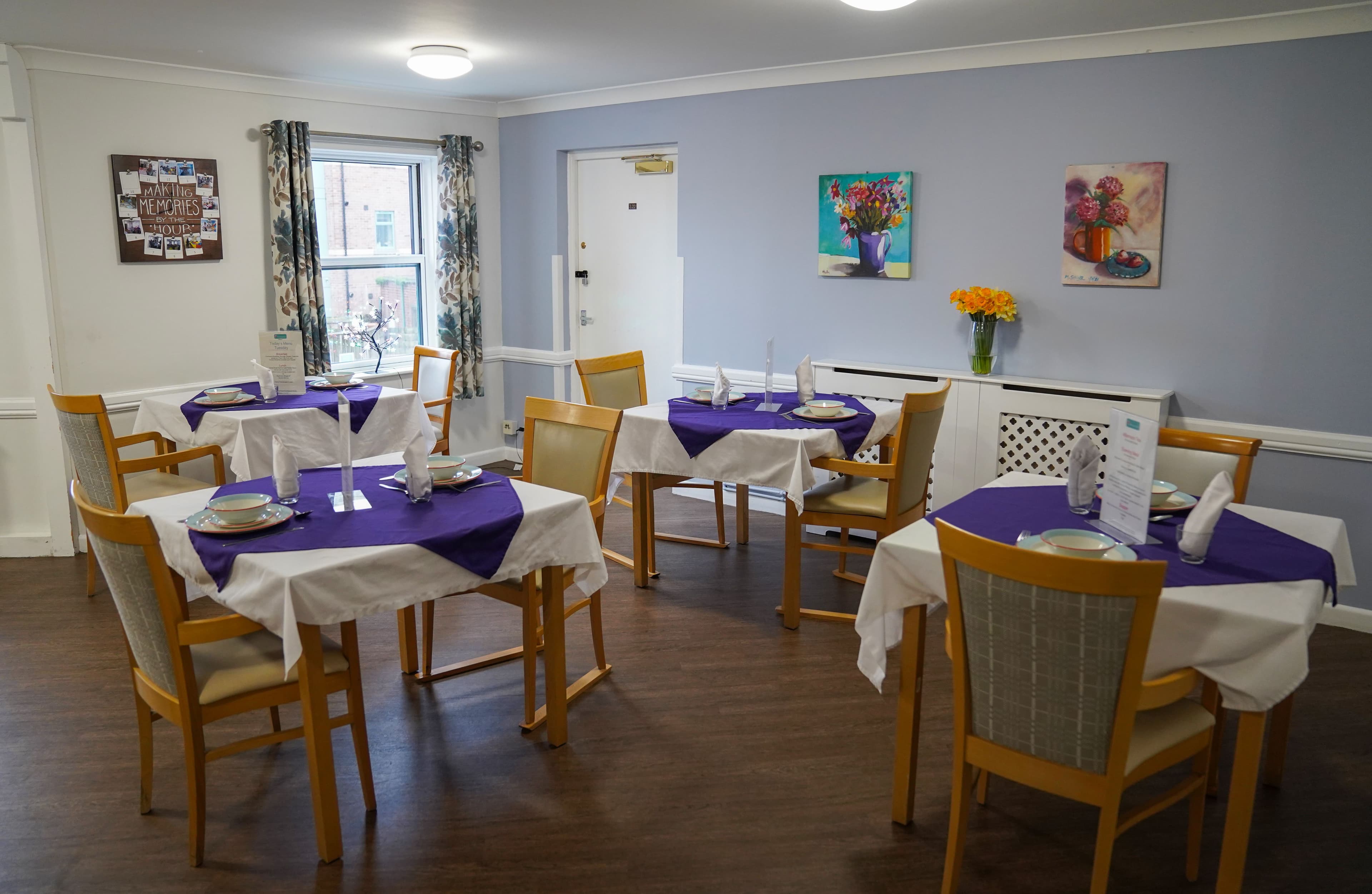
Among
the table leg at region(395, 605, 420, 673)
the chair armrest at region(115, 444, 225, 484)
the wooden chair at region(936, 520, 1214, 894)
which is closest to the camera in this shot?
the wooden chair at region(936, 520, 1214, 894)

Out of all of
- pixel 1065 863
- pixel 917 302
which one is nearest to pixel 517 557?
pixel 1065 863

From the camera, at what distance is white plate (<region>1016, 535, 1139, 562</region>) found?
2.37 m

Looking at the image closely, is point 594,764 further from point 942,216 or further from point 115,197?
point 115,197

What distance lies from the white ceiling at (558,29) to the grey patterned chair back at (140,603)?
90.8 inches

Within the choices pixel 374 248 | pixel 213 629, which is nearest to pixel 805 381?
pixel 213 629

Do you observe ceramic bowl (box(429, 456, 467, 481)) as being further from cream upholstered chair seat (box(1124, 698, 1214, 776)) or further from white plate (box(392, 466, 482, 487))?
cream upholstered chair seat (box(1124, 698, 1214, 776))

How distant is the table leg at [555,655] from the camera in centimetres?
299

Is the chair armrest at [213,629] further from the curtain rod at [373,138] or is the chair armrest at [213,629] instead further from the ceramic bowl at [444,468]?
the curtain rod at [373,138]

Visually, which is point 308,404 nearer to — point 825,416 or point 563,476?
point 563,476

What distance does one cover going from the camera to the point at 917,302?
5008 millimetres

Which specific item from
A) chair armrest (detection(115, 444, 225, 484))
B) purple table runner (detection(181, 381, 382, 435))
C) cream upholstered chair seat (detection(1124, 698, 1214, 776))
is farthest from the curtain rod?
cream upholstered chair seat (detection(1124, 698, 1214, 776))

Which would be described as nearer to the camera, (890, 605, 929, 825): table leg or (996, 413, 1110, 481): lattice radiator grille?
(890, 605, 929, 825): table leg

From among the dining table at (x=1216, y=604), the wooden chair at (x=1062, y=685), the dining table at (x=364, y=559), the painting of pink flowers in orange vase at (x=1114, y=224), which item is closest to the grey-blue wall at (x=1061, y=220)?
the painting of pink flowers in orange vase at (x=1114, y=224)

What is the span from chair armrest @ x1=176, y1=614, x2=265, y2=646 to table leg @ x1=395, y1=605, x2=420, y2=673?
1.03m
